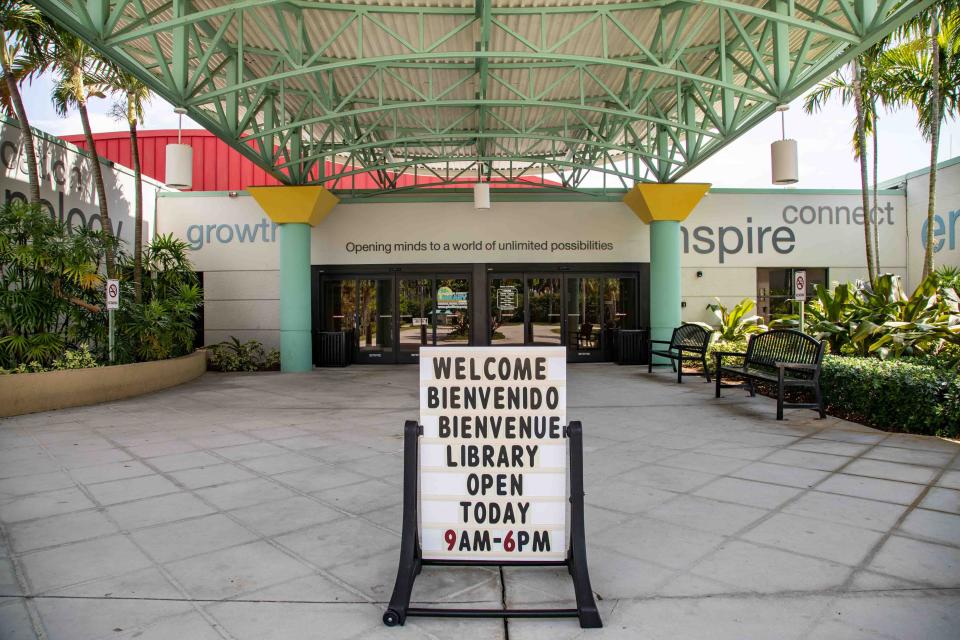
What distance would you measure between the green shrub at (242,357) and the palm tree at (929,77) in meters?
14.0

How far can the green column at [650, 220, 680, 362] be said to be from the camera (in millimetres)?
13883

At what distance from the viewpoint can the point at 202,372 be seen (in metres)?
13.2

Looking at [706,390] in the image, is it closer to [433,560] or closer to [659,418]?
[659,418]

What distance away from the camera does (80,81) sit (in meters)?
10.7

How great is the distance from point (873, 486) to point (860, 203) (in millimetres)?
13636

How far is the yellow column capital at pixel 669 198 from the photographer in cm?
1365

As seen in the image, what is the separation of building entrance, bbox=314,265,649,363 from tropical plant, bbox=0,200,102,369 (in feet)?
20.2

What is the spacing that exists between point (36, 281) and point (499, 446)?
30.5ft

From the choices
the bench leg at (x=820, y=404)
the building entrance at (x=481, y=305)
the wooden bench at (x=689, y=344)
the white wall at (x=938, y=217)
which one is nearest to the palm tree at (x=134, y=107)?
the building entrance at (x=481, y=305)

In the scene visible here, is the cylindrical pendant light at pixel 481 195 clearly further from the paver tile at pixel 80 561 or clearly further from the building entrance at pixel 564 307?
the paver tile at pixel 80 561

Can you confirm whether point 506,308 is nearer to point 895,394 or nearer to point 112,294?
point 112,294

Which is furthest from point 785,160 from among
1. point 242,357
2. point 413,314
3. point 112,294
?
point 242,357

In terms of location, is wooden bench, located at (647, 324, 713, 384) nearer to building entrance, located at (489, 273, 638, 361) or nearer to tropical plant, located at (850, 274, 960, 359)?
tropical plant, located at (850, 274, 960, 359)

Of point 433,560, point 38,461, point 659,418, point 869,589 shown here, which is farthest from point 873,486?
point 38,461
